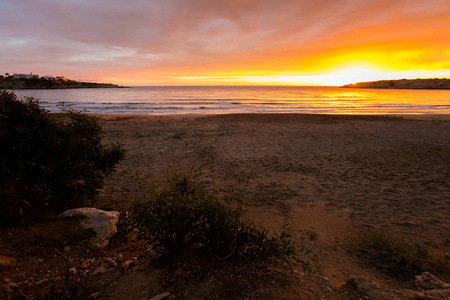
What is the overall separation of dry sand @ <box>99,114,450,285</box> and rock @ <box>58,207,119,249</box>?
0.77 metres

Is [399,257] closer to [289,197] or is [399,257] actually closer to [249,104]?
[289,197]

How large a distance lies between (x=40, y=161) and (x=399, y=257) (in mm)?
5618

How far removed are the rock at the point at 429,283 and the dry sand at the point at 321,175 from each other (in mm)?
732

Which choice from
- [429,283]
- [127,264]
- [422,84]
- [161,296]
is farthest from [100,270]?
[422,84]

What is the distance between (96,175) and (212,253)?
2.97m

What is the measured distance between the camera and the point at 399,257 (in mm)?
3305

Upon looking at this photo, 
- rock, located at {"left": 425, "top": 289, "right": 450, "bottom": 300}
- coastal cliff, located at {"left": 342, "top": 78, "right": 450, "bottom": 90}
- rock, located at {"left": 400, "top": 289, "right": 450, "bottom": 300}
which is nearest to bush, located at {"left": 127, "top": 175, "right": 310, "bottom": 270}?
rock, located at {"left": 400, "top": 289, "right": 450, "bottom": 300}

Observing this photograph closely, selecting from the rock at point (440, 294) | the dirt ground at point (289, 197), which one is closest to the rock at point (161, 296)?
the dirt ground at point (289, 197)

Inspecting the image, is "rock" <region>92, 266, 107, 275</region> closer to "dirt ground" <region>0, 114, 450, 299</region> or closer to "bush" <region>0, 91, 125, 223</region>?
"dirt ground" <region>0, 114, 450, 299</region>

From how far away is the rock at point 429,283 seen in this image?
255cm

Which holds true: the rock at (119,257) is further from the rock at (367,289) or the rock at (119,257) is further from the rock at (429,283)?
the rock at (429,283)

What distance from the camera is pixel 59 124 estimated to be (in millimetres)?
4180

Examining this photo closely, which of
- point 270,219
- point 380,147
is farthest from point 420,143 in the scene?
point 270,219

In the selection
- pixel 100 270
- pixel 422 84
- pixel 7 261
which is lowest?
pixel 100 270
